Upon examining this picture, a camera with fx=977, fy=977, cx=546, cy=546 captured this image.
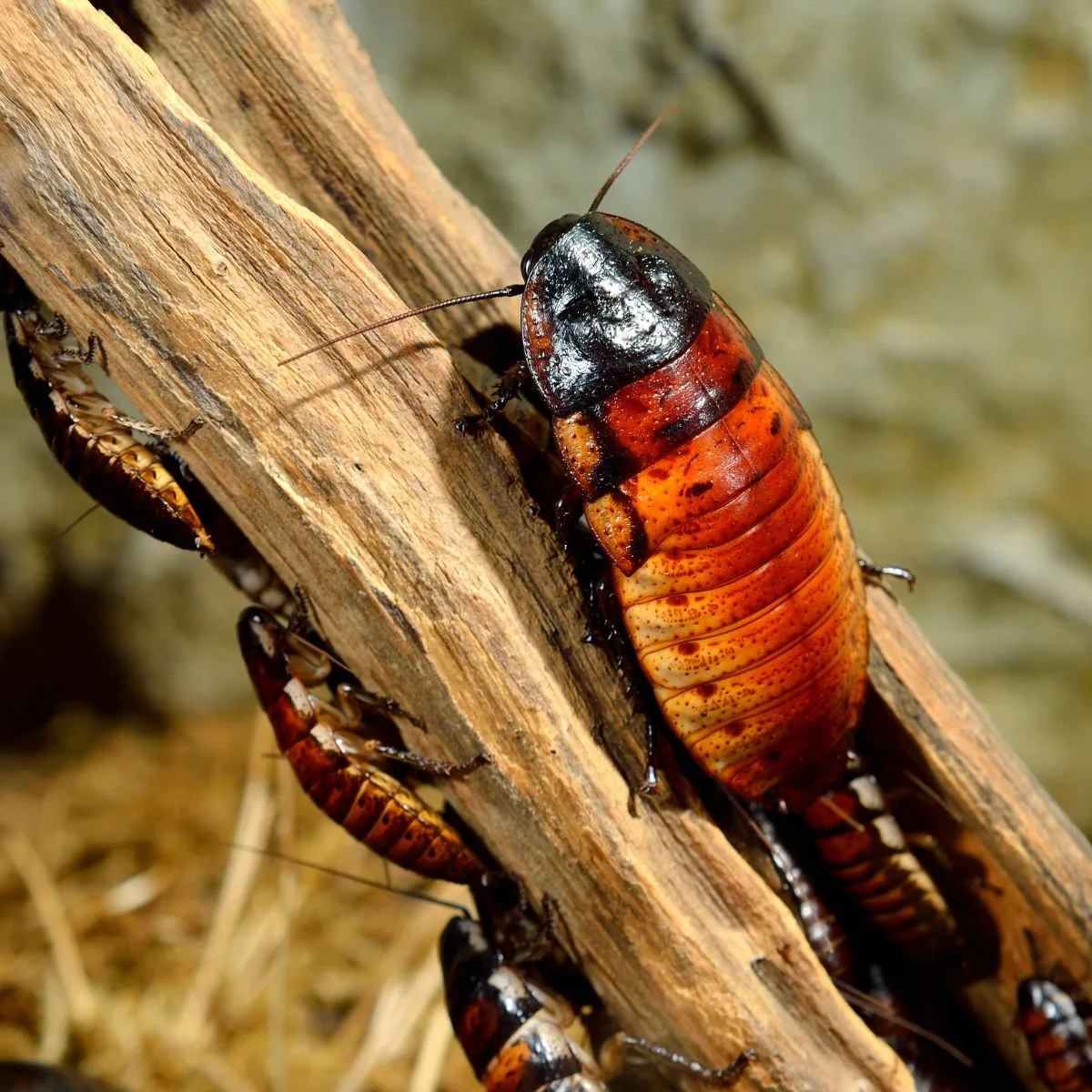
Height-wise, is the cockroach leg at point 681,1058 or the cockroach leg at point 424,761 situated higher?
the cockroach leg at point 424,761

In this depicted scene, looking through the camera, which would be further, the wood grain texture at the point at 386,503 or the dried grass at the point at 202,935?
the dried grass at the point at 202,935

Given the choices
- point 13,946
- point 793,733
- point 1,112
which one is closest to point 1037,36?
point 793,733

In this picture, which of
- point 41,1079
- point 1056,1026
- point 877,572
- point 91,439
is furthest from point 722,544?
point 41,1079

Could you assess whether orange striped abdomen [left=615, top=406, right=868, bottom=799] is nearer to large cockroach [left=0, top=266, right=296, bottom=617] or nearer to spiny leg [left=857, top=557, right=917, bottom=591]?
spiny leg [left=857, top=557, right=917, bottom=591]

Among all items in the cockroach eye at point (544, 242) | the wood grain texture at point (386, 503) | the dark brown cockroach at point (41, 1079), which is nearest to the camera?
the wood grain texture at point (386, 503)

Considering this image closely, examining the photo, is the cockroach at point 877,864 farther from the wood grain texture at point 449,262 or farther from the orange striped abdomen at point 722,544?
the orange striped abdomen at point 722,544

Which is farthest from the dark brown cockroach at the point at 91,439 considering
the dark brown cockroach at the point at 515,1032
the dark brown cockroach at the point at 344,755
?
the dark brown cockroach at the point at 515,1032

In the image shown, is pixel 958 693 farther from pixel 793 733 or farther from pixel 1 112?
pixel 1 112
